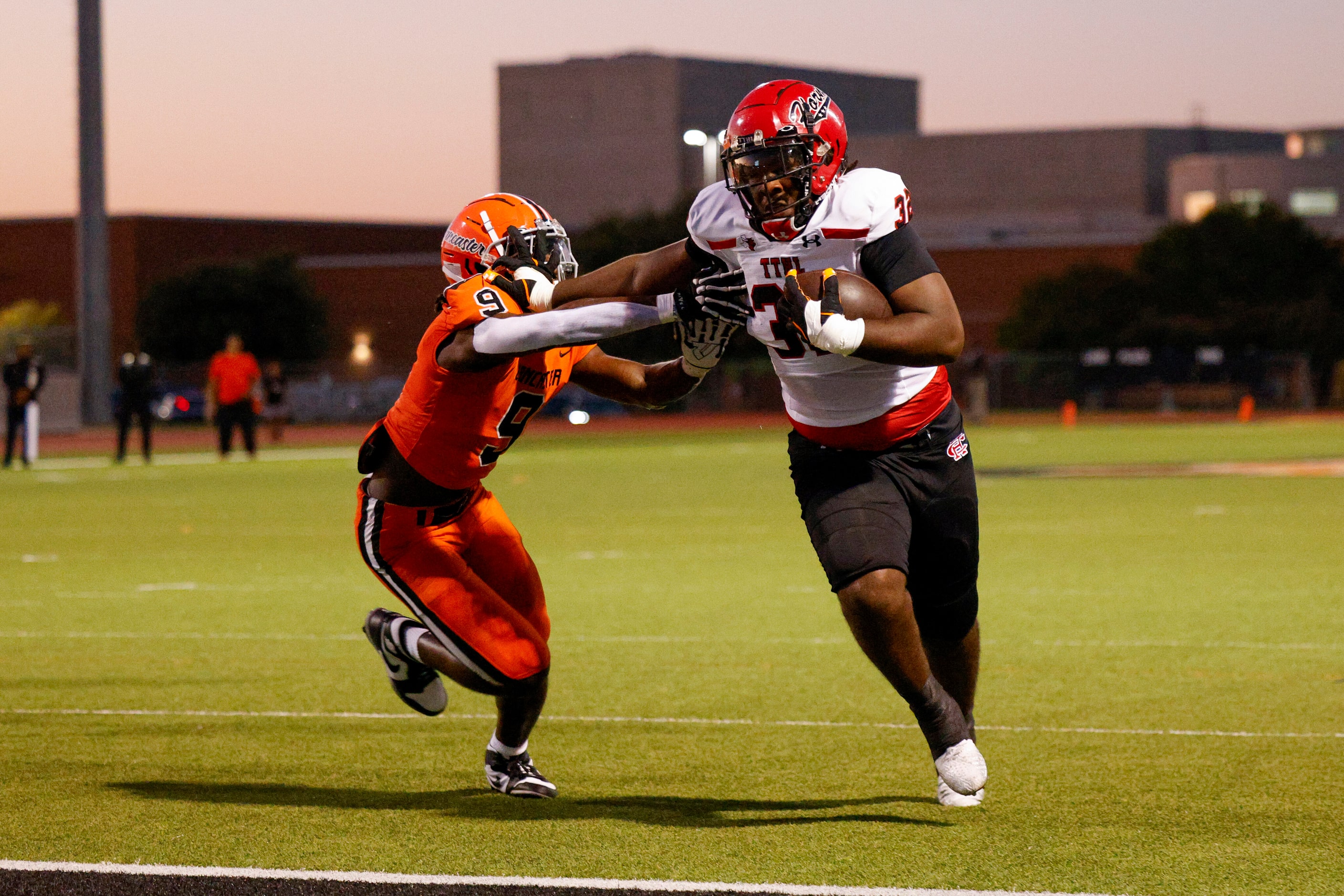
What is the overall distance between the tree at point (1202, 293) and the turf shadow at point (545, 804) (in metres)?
55.0

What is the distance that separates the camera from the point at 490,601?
5.80 meters

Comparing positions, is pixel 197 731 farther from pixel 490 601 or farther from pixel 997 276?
pixel 997 276

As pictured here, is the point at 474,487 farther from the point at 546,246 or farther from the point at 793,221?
the point at 793,221

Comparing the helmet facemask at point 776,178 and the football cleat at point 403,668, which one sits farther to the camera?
the football cleat at point 403,668

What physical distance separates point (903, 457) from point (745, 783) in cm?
126

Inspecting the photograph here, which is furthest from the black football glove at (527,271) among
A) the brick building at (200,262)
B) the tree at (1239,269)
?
the brick building at (200,262)

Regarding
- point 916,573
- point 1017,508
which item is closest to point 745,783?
point 916,573

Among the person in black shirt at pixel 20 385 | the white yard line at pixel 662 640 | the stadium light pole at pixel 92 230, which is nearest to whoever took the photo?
the white yard line at pixel 662 640

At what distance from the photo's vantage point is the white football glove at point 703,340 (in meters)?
5.52

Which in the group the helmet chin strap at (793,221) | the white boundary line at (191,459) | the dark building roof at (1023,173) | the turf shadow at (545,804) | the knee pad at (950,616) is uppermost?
the dark building roof at (1023,173)

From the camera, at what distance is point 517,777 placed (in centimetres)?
589

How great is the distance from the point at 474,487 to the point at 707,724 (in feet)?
5.67

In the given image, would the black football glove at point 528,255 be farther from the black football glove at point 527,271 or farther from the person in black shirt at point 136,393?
the person in black shirt at point 136,393

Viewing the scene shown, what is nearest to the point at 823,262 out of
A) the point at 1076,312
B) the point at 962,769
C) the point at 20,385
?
the point at 962,769
